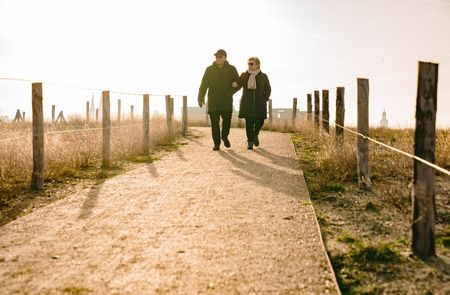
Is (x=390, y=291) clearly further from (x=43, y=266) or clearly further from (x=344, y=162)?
(x=344, y=162)

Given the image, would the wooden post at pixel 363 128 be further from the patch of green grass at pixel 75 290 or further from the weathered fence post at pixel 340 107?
the patch of green grass at pixel 75 290

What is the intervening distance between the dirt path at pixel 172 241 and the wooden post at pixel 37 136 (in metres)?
0.71

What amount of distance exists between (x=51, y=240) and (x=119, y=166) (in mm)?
4312

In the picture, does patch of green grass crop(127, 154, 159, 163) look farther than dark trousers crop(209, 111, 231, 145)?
No

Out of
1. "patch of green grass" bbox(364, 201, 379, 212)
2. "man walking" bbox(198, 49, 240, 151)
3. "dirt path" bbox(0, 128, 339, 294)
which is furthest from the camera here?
"man walking" bbox(198, 49, 240, 151)

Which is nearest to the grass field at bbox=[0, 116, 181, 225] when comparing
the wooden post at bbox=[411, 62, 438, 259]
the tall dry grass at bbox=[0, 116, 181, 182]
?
the tall dry grass at bbox=[0, 116, 181, 182]

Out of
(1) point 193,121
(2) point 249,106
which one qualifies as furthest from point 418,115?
(1) point 193,121

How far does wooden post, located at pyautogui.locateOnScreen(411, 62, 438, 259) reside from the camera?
11.4ft

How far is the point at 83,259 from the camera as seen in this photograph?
3514mm

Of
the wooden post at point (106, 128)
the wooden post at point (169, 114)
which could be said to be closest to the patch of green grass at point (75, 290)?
the wooden post at point (106, 128)

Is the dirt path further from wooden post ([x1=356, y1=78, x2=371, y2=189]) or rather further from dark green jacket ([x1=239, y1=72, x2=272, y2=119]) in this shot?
dark green jacket ([x1=239, y1=72, x2=272, y2=119])

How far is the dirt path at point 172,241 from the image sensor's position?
120 inches

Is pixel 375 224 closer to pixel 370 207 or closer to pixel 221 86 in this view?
pixel 370 207

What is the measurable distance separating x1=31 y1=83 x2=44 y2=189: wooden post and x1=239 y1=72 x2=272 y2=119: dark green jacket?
487cm
